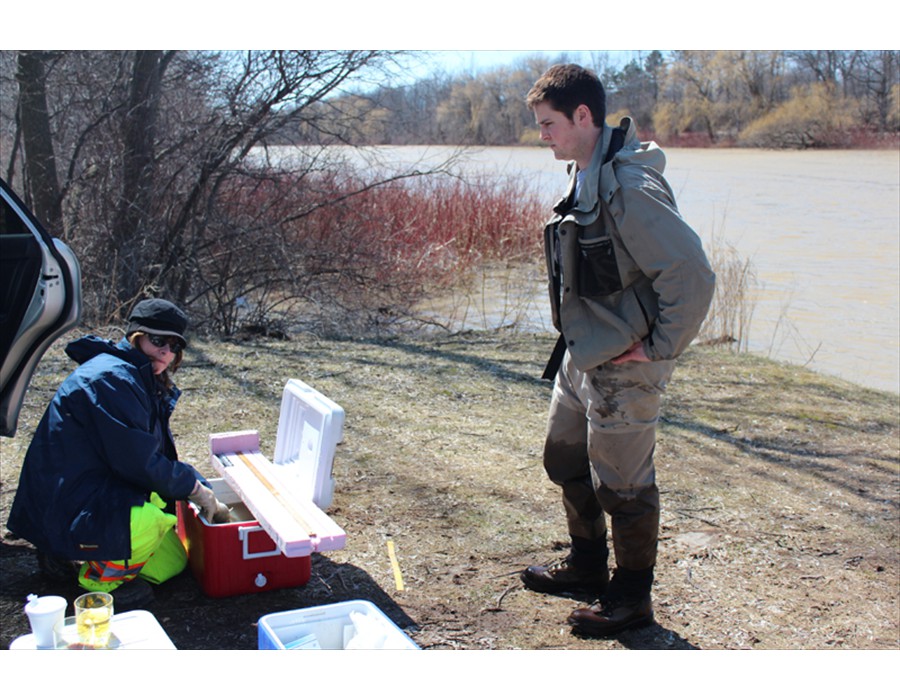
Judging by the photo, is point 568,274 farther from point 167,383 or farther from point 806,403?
point 806,403

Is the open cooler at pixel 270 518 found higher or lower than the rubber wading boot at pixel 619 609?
higher

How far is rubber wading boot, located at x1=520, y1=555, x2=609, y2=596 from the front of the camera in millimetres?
3510

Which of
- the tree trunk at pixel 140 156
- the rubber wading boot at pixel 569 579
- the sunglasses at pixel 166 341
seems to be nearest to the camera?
the sunglasses at pixel 166 341

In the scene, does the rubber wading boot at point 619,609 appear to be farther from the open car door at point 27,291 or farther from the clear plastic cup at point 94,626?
the open car door at point 27,291

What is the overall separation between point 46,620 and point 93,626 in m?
0.13

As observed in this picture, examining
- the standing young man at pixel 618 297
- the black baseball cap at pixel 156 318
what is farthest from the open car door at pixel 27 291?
the standing young man at pixel 618 297

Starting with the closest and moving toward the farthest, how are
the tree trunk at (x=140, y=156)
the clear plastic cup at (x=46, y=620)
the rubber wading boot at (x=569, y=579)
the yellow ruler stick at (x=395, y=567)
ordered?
the clear plastic cup at (x=46, y=620), the rubber wading boot at (x=569, y=579), the yellow ruler stick at (x=395, y=567), the tree trunk at (x=140, y=156)

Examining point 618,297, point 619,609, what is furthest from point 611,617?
point 618,297

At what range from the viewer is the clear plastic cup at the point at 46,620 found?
246cm

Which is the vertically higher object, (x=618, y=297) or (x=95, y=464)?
(x=618, y=297)

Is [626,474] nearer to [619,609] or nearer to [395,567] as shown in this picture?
[619,609]

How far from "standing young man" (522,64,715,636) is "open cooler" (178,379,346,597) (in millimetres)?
982

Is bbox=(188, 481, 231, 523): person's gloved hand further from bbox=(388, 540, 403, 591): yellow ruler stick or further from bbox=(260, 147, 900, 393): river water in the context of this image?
bbox=(260, 147, 900, 393): river water

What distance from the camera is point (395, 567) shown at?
3768mm
